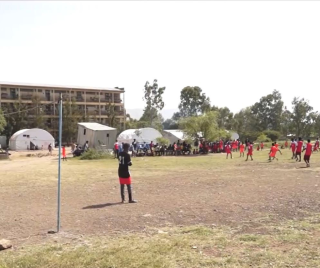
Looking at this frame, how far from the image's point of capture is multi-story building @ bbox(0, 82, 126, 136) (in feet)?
214

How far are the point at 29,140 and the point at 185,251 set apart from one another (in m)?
46.2

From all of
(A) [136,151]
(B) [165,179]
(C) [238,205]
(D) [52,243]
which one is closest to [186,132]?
(A) [136,151]

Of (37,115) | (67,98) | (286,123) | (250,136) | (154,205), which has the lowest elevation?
(154,205)

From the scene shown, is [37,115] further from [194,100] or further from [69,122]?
[194,100]

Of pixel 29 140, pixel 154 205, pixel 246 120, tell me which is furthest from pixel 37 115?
pixel 154 205

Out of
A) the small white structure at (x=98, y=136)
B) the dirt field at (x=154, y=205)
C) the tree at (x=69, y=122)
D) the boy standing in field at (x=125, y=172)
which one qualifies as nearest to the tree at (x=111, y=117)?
the tree at (x=69, y=122)

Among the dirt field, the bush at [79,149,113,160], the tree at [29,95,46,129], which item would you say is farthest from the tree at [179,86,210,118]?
the dirt field

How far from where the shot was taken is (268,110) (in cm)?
8100

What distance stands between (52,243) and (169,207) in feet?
12.5

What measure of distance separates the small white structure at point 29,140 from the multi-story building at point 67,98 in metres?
10.8

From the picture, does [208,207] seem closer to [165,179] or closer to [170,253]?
[170,253]

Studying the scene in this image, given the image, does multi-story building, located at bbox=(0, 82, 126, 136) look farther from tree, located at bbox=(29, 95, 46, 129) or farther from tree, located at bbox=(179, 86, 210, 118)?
tree, located at bbox=(179, 86, 210, 118)

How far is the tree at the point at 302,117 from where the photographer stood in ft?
220

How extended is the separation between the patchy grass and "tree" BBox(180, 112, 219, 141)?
3408 cm
